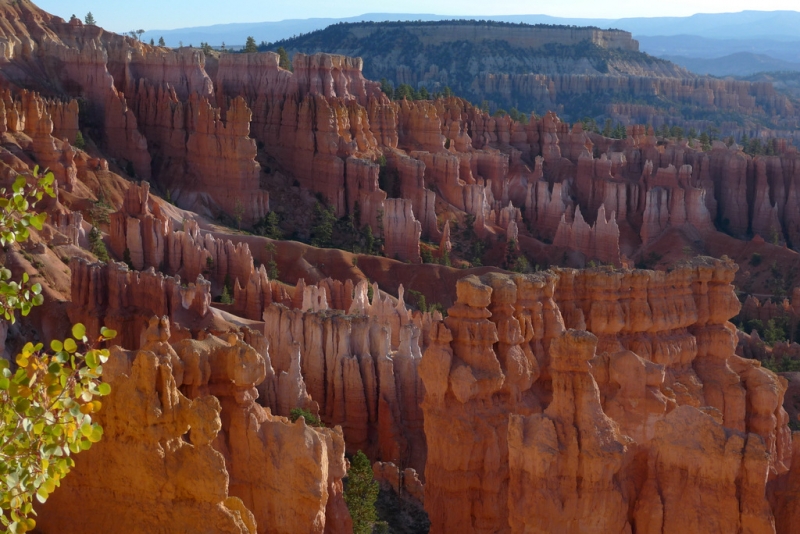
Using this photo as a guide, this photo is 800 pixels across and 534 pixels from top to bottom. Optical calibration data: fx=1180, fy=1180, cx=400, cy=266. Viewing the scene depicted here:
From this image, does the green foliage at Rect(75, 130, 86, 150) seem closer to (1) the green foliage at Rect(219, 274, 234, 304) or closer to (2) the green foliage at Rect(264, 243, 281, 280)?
(2) the green foliage at Rect(264, 243, 281, 280)

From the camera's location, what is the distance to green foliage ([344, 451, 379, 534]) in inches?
982

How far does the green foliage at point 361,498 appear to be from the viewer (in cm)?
2494

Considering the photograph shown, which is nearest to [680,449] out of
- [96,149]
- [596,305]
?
[596,305]

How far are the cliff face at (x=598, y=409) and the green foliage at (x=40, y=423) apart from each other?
11.1m

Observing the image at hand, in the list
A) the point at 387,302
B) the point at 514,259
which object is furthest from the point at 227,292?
the point at 514,259

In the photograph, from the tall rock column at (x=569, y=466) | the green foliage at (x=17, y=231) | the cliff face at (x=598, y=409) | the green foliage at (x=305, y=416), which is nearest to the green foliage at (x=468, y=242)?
the green foliage at (x=305, y=416)

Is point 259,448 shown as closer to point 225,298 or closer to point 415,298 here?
point 225,298

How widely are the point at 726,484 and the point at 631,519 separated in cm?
187

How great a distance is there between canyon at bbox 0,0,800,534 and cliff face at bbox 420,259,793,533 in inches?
2.1

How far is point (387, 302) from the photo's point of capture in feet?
148

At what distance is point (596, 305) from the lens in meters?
29.2

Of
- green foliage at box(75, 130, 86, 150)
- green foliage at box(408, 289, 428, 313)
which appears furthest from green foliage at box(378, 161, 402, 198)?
green foliage at box(408, 289, 428, 313)

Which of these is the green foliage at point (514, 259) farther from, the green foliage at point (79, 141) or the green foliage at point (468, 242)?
the green foliage at point (79, 141)

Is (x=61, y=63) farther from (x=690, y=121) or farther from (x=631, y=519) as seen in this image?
(x=690, y=121)
